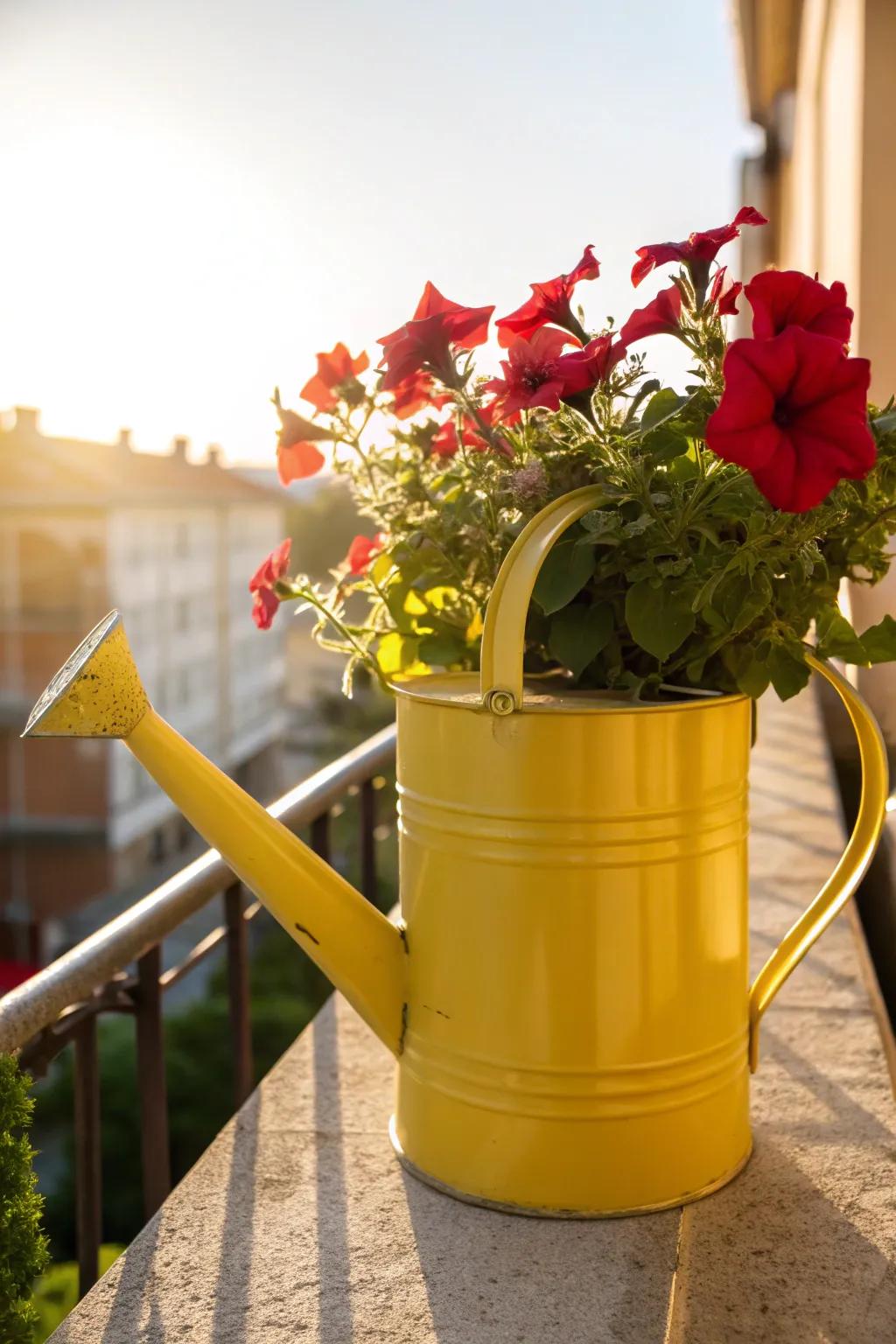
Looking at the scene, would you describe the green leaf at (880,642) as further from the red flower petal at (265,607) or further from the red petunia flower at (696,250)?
the red flower petal at (265,607)

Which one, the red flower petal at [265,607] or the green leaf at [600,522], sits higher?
the green leaf at [600,522]

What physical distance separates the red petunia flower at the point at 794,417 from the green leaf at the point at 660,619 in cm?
12

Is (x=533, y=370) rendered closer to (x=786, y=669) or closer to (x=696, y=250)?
(x=696, y=250)

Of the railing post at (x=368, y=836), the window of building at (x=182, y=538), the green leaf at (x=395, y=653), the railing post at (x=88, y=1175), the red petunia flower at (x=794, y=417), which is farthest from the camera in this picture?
the window of building at (x=182, y=538)

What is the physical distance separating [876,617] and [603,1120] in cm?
100

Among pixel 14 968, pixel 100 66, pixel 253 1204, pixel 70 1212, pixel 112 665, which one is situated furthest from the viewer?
pixel 100 66

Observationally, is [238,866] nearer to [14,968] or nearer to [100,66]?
[14,968]

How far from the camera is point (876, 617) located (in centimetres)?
165

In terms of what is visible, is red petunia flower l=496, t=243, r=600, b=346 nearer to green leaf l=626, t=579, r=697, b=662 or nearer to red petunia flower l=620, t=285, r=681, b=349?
red petunia flower l=620, t=285, r=681, b=349

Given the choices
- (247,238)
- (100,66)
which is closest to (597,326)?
(247,238)

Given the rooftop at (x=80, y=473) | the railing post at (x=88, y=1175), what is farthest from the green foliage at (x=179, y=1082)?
the rooftop at (x=80, y=473)

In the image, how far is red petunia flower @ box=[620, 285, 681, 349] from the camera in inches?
31.0

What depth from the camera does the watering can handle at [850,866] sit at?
92 centimetres

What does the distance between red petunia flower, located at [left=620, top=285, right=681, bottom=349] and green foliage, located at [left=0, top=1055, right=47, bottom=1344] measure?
604mm
